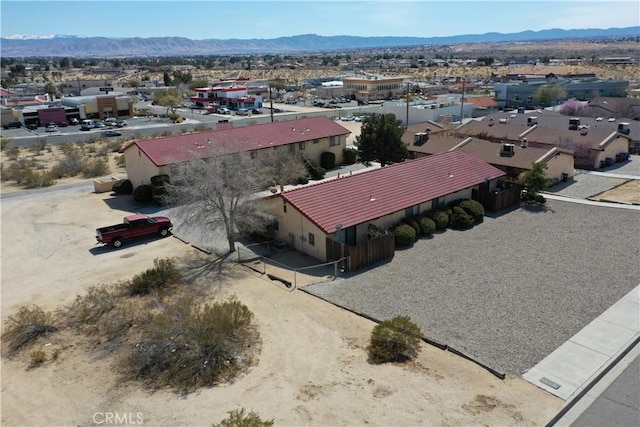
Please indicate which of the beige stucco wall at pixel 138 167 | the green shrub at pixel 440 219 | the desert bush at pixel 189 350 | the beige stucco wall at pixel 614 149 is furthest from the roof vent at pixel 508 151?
the desert bush at pixel 189 350

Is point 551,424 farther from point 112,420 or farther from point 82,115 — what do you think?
point 82,115

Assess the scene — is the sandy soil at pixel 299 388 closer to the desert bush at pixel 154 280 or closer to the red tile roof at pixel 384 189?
the desert bush at pixel 154 280

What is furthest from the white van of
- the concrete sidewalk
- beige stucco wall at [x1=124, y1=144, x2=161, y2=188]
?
the concrete sidewalk

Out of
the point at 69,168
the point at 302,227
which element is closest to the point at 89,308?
the point at 302,227

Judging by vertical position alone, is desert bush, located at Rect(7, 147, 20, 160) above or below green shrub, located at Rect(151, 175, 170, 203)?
below

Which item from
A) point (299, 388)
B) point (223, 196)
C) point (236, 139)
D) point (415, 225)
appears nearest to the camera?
point (299, 388)

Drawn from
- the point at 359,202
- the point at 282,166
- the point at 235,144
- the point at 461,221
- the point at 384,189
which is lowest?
the point at 461,221

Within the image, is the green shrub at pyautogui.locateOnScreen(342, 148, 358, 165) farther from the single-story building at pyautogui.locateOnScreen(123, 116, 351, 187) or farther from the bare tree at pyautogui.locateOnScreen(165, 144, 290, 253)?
the bare tree at pyautogui.locateOnScreen(165, 144, 290, 253)

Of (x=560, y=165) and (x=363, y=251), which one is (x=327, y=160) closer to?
(x=560, y=165)
